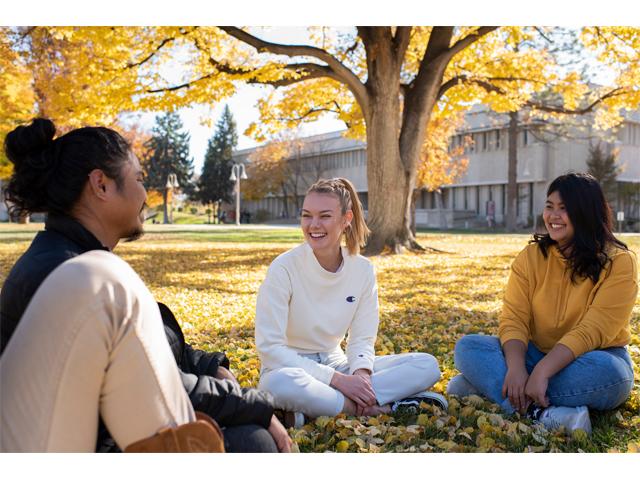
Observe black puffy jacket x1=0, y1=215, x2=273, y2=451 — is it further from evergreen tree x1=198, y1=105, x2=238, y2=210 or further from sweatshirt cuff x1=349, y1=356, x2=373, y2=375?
evergreen tree x1=198, y1=105, x2=238, y2=210

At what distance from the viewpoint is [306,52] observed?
43.0ft

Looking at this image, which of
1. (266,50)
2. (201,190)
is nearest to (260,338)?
(266,50)

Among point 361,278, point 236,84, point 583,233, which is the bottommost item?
point 361,278

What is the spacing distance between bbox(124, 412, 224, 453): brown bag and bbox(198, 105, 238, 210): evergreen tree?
91.6 ft

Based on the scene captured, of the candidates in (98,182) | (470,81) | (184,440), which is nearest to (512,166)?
(470,81)

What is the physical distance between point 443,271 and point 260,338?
8338mm

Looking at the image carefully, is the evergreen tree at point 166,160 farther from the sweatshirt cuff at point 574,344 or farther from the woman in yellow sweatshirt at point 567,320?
the sweatshirt cuff at point 574,344

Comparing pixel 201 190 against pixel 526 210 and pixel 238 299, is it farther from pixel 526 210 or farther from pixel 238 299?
pixel 238 299

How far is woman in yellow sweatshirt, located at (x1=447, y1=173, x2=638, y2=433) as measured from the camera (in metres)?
3.27

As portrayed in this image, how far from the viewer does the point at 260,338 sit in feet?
10.9

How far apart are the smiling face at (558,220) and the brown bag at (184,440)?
2267mm

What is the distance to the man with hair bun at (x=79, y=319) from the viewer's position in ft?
5.14

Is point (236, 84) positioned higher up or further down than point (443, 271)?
higher up

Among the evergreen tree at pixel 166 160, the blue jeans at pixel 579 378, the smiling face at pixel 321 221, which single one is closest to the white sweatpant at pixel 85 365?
the smiling face at pixel 321 221
